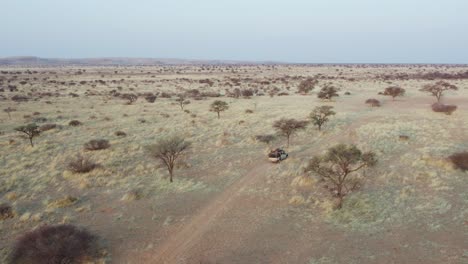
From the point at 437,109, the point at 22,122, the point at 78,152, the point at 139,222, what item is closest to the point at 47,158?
the point at 78,152

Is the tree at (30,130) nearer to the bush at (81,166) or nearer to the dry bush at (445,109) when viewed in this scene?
the bush at (81,166)

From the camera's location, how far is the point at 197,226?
1644 centimetres

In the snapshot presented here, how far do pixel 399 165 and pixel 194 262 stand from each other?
51.3ft

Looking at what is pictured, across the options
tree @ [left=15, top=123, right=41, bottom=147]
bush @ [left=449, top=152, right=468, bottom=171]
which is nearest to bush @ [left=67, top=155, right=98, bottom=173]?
tree @ [left=15, top=123, right=41, bottom=147]

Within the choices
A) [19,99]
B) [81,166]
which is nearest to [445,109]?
[81,166]

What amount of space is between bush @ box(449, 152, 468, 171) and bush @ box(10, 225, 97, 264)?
2027cm

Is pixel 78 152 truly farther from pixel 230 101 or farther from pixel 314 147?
pixel 230 101

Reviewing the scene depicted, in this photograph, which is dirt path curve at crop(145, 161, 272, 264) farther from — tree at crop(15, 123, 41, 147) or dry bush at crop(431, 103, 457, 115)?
dry bush at crop(431, 103, 457, 115)

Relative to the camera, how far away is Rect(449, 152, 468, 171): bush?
21.3 meters

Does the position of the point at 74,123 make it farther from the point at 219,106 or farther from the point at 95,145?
the point at 219,106

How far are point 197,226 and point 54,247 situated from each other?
229 inches

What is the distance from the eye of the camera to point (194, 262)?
13539mm

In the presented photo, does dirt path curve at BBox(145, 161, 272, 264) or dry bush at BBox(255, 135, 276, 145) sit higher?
dry bush at BBox(255, 135, 276, 145)

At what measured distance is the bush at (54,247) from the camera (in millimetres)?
13281
